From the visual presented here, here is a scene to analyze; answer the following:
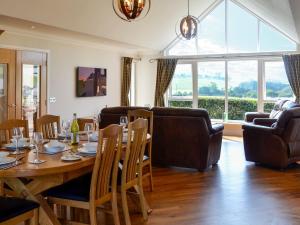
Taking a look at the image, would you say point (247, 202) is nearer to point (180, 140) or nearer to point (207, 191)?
point (207, 191)

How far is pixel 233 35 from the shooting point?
1013cm

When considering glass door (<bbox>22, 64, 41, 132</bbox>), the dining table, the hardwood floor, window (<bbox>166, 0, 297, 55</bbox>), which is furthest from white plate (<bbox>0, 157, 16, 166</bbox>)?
window (<bbox>166, 0, 297, 55</bbox>)

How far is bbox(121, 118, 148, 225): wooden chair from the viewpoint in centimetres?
323

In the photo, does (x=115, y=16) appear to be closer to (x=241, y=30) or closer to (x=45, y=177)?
(x=241, y=30)

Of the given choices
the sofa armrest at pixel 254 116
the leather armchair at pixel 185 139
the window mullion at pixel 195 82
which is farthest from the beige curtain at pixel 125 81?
the leather armchair at pixel 185 139

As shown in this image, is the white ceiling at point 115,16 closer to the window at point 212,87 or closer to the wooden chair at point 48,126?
the window at point 212,87

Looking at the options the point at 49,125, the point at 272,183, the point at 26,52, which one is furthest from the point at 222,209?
the point at 26,52

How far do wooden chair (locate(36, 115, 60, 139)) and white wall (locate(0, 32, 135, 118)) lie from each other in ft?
9.75

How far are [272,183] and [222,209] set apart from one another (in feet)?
4.53

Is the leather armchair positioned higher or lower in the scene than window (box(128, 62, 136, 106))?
lower

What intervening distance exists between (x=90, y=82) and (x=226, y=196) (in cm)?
536

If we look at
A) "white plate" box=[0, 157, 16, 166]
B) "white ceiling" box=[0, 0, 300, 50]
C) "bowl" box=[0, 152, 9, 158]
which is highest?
"white ceiling" box=[0, 0, 300, 50]

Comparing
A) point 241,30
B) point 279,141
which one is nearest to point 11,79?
point 279,141

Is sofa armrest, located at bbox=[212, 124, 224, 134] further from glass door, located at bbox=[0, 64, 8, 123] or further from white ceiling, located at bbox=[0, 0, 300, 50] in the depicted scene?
glass door, located at bbox=[0, 64, 8, 123]
